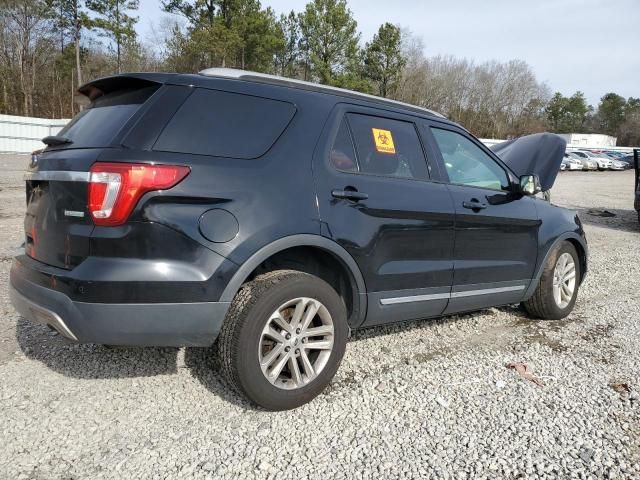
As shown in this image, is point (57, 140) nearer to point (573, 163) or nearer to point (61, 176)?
point (61, 176)

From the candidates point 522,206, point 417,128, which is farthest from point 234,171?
point 522,206

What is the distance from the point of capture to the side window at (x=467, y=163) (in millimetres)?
3785

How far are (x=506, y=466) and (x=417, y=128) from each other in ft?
7.39

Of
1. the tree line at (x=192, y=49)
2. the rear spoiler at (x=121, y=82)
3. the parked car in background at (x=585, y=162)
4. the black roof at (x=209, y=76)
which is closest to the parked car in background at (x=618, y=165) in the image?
the parked car in background at (x=585, y=162)

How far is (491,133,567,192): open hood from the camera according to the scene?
23.4 ft

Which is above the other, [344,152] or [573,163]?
[573,163]

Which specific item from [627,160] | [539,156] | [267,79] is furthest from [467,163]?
[627,160]

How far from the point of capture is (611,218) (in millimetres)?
12781

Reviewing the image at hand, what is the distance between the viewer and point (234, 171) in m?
2.61

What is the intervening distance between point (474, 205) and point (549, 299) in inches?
55.1

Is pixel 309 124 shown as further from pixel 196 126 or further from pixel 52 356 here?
pixel 52 356

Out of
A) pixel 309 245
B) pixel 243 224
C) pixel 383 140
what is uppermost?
pixel 383 140

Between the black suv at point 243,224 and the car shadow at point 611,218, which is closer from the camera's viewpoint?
the black suv at point 243,224

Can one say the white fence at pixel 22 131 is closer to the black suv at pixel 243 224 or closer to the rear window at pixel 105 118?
the rear window at pixel 105 118
